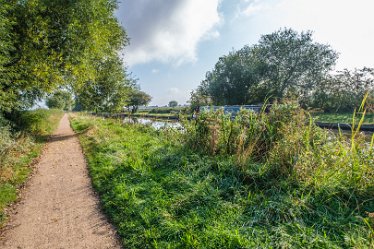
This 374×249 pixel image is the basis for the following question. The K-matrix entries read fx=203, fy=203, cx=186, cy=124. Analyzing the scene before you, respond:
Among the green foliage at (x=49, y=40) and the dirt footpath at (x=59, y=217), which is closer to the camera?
the dirt footpath at (x=59, y=217)

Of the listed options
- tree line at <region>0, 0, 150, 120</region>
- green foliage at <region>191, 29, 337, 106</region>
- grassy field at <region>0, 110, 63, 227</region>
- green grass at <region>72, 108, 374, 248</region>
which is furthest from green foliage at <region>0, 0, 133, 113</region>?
green foliage at <region>191, 29, 337, 106</region>

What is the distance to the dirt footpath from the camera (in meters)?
3.07

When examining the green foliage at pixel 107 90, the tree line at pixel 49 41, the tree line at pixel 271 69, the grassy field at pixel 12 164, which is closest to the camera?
the grassy field at pixel 12 164

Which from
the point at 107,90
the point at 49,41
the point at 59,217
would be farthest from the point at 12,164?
the point at 107,90

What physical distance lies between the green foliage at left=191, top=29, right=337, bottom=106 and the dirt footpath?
26523 mm

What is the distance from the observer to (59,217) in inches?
146

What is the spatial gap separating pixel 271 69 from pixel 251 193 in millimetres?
33494

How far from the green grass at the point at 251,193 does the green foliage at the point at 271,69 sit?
25784mm

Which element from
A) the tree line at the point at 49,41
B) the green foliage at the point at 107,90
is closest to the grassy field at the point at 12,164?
the tree line at the point at 49,41

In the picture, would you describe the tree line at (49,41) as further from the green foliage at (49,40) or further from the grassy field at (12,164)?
the grassy field at (12,164)

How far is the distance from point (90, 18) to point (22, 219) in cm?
889

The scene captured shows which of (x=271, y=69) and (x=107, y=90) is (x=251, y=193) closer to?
(x=107, y=90)

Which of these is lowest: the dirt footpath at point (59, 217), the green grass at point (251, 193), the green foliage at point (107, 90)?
the dirt footpath at point (59, 217)

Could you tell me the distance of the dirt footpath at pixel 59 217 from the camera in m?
3.07
